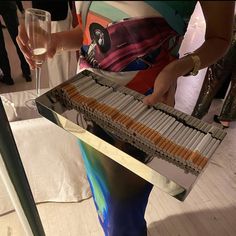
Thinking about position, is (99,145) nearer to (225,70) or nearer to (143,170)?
(143,170)

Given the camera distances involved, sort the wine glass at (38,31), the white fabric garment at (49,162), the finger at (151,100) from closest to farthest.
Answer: the wine glass at (38,31)
the finger at (151,100)
the white fabric garment at (49,162)

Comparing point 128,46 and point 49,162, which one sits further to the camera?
point 49,162

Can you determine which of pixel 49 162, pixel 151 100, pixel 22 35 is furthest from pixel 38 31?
pixel 49 162

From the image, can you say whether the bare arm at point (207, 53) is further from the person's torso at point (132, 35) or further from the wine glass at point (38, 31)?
the wine glass at point (38, 31)

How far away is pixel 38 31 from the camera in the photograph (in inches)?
13.9

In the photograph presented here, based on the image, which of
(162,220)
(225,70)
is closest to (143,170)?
(162,220)

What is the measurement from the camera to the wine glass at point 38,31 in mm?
304

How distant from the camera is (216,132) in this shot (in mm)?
413

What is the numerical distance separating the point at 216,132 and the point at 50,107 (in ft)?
0.83

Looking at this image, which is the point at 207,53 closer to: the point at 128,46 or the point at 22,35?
the point at 128,46

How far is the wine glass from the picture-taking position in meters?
0.30

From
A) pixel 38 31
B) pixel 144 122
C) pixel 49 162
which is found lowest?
pixel 49 162

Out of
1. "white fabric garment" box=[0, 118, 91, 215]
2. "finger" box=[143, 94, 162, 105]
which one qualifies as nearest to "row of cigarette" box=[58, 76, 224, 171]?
"finger" box=[143, 94, 162, 105]

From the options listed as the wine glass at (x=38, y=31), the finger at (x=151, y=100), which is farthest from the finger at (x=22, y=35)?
the finger at (x=151, y=100)
